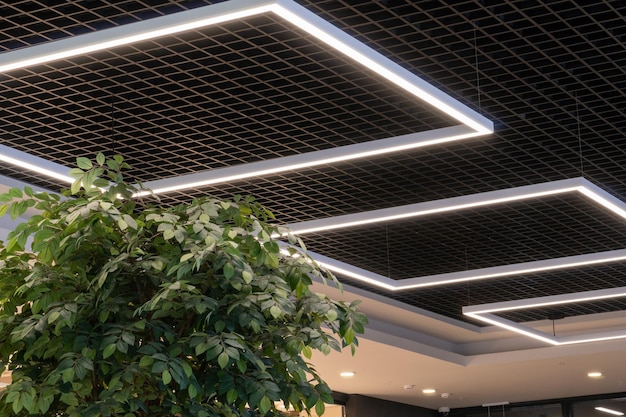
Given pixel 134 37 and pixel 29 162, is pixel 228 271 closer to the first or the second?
pixel 134 37

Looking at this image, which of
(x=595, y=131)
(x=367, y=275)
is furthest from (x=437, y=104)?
(x=367, y=275)

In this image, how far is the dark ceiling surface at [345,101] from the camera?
5.24 meters

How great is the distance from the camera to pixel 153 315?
3709mm

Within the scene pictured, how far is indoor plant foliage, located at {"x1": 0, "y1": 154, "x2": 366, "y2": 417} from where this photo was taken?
11.9 ft

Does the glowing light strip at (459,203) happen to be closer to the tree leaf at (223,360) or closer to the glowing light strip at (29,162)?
the glowing light strip at (29,162)

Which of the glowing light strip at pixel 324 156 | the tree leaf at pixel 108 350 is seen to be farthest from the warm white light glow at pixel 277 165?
the tree leaf at pixel 108 350

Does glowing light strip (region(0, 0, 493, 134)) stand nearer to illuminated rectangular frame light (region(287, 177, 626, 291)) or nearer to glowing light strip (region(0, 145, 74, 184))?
glowing light strip (region(0, 145, 74, 184))

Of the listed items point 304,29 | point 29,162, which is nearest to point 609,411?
point 29,162

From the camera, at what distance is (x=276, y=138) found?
6.64 metres

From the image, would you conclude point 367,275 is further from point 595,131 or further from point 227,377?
point 227,377

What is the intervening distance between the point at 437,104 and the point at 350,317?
1.30 meters

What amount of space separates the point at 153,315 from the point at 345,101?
8.93 feet

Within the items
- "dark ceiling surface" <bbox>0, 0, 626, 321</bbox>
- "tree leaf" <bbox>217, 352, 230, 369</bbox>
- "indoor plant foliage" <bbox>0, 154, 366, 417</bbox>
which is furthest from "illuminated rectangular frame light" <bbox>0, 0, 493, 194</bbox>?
"tree leaf" <bbox>217, 352, 230, 369</bbox>

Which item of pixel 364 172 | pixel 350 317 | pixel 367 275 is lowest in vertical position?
pixel 350 317
